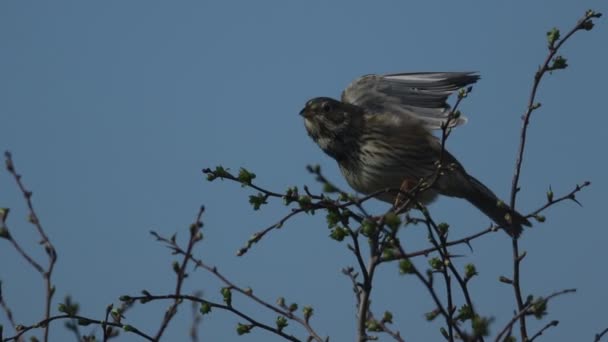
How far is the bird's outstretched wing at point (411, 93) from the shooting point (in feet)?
26.3

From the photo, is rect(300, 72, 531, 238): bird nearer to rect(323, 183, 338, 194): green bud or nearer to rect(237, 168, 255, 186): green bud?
rect(237, 168, 255, 186): green bud

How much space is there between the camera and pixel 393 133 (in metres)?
8.22

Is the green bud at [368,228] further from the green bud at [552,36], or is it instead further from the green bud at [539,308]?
the green bud at [552,36]

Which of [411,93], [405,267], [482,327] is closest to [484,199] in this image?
[411,93]

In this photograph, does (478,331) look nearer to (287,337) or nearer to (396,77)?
(287,337)

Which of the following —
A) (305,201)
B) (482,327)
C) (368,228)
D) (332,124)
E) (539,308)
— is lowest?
(482,327)

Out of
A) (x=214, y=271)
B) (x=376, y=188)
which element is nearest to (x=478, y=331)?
(x=214, y=271)

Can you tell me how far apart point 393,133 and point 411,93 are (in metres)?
0.46

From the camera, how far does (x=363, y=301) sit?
4148 millimetres

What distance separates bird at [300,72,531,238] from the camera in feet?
26.2

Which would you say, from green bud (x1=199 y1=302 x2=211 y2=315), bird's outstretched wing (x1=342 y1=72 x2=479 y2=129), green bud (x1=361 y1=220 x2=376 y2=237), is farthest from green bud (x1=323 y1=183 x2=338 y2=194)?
bird's outstretched wing (x1=342 y1=72 x2=479 y2=129)

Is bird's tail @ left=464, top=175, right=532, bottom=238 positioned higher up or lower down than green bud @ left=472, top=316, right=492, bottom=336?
higher up

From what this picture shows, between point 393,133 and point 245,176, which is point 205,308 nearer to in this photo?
point 245,176

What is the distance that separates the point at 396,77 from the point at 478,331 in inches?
211
